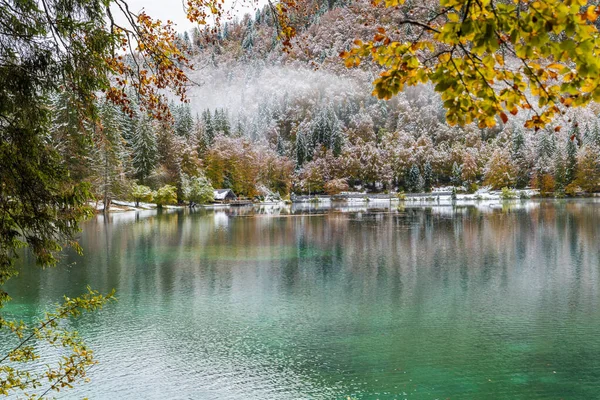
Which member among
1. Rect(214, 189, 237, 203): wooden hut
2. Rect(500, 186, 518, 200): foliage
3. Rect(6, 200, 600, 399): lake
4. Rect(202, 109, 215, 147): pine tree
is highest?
Rect(202, 109, 215, 147): pine tree

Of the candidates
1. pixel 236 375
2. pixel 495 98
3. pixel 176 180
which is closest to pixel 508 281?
pixel 236 375

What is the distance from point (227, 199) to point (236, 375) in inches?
3361

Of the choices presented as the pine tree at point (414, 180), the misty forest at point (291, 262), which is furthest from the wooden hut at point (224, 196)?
the pine tree at point (414, 180)

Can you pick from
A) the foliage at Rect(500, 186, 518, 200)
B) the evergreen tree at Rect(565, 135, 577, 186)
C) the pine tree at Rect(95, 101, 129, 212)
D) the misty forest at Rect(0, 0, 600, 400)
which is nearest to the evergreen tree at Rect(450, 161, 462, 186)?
the foliage at Rect(500, 186, 518, 200)

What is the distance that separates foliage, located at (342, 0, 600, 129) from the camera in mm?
2148

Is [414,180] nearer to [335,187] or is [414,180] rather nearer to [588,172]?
[335,187]

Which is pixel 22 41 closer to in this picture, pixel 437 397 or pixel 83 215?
pixel 83 215

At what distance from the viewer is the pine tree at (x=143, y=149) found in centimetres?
7325

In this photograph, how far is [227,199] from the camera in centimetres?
9506

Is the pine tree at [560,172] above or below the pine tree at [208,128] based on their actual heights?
below

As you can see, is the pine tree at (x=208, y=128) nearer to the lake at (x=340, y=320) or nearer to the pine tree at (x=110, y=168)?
the pine tree at (x=110, y=168)

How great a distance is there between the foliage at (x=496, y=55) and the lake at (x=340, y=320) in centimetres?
817

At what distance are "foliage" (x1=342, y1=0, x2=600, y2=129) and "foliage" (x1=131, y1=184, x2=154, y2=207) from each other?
70.0 m

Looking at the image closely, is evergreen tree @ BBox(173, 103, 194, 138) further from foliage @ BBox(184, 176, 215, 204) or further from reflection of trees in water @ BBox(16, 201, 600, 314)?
reflection of trees in water @ BBox(16, 201, 600, 314)
